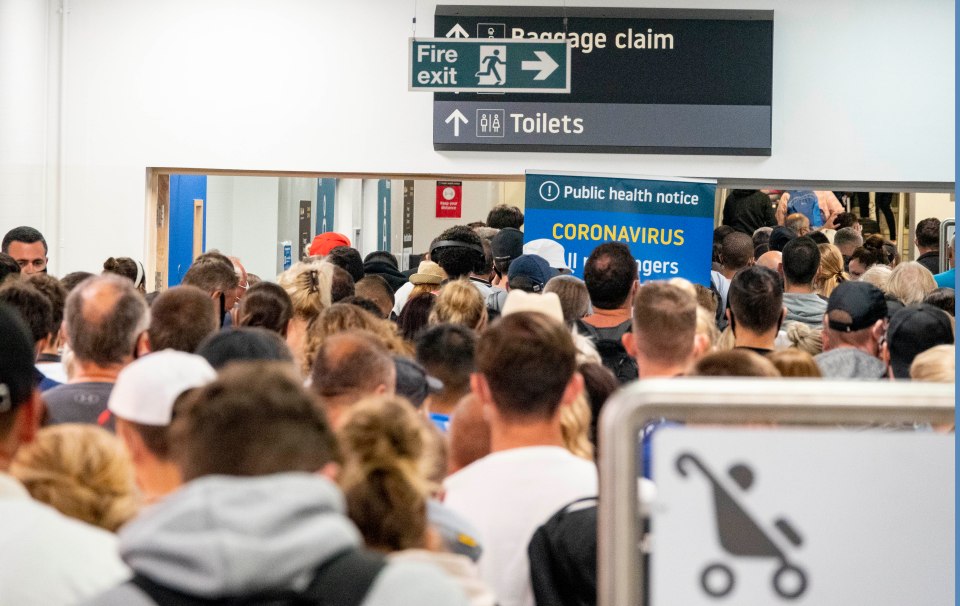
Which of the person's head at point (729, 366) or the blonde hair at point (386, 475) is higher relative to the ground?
the person's head at point (729, 366)

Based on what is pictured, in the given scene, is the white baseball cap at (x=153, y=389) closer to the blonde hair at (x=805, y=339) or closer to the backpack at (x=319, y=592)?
the backpack at (x=319, y=592)

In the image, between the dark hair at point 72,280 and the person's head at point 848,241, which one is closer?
the dark hair at point 72,280

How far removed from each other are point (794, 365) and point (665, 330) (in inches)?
17.8

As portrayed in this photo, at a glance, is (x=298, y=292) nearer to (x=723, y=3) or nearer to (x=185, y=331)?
(x=185, y=331)

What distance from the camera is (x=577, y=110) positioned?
9664mm

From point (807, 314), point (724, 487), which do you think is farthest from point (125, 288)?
point (807, 314)

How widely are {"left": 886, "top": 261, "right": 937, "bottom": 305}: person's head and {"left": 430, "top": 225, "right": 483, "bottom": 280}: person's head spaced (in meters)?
2.23

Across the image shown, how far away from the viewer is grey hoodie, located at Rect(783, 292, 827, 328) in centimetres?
645

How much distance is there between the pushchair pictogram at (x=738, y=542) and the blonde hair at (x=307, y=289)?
405 centimetres

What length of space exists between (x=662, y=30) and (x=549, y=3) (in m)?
0.84

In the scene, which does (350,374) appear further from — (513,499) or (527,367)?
(513,499)

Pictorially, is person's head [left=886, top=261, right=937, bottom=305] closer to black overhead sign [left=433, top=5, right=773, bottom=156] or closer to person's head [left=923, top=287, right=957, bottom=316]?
person's head [left=923, top=287, right=957, bottom=316]

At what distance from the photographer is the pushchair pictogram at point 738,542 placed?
1538 millimetres

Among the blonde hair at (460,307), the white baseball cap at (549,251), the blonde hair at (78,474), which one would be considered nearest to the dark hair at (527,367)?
the blonde hair at (78,474)
